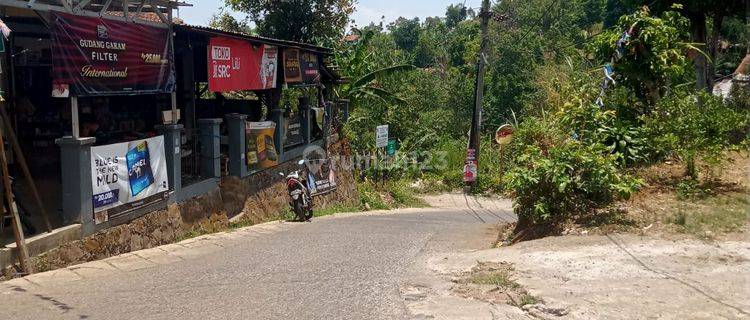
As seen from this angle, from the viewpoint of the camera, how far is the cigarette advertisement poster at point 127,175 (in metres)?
9.49

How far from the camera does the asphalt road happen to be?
21.6 ft

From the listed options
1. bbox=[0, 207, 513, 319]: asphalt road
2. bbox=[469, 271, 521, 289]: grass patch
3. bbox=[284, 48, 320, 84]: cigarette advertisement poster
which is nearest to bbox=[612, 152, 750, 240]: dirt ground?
bbox=[469, 271, 521, 289]: grass patch

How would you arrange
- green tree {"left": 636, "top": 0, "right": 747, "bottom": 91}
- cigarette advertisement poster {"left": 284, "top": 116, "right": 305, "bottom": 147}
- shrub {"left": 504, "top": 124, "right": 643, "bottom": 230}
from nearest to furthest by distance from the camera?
shrub {"left": 504, "top": 124, "right": 643, "bottom": 230} → green tree {"left": 636, "top": 0, "right": 747, "bottom": 91} → cigarette advertisement poster {"left": 284, "top": 116, "right": 305, "bottom": 147}

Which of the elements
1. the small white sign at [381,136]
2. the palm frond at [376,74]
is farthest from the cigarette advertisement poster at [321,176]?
the palm frond at [376,74]

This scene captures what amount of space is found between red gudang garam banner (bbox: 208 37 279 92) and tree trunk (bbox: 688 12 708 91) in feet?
34.7

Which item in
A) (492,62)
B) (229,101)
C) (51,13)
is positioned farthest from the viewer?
(492,62)

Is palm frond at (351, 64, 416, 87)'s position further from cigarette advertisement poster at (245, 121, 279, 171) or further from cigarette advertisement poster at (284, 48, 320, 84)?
cigarette advertisement poster at (245, 121, 279, 171)

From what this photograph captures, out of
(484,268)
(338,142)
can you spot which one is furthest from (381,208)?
(484,268)

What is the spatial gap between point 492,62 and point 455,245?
28.2 metres

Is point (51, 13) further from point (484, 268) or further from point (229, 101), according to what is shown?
point (229, 101)

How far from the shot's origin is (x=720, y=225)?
28.5ft

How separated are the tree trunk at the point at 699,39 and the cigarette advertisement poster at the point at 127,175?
12.6 m

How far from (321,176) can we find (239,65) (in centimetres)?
714

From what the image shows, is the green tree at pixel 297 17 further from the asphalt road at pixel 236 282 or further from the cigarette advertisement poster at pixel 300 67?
the asphalt road at pixel 236 282
